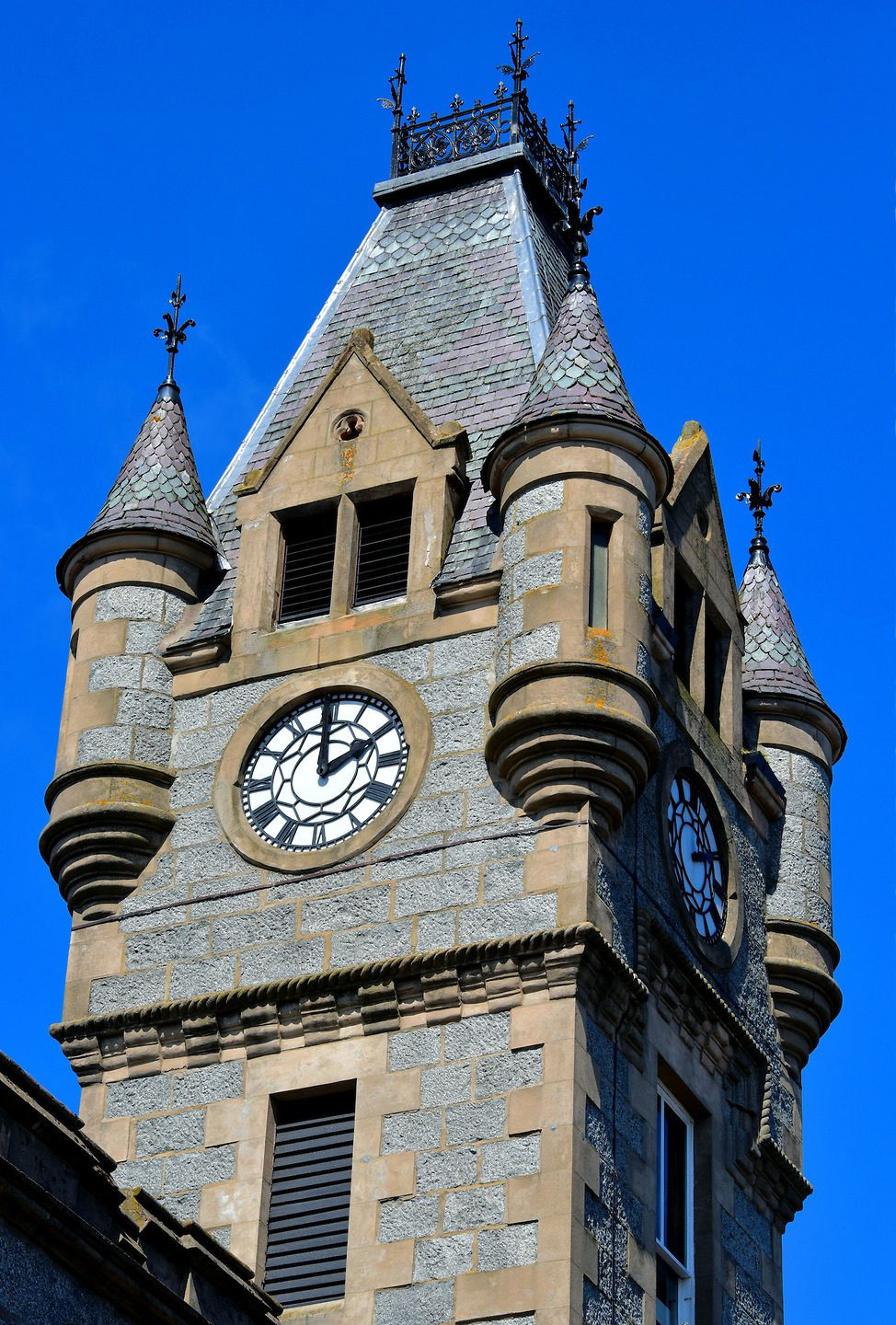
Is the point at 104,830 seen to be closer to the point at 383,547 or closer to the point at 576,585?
the point at 383,547

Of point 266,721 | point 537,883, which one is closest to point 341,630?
point 266,721

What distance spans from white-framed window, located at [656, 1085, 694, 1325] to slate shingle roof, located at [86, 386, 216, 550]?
8422 mm

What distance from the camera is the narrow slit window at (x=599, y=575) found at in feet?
106

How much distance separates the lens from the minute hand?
32844 millimetres

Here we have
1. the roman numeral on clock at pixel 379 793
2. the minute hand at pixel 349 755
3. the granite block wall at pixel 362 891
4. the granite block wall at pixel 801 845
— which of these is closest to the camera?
the granite block wall at pixel 362 891

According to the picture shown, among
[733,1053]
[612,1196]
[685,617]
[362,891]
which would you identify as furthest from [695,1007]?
[685,617]

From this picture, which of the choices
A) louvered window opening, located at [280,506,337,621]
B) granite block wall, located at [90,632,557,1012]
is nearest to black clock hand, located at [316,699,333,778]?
granite block wall, located at [90,632,557,1012]

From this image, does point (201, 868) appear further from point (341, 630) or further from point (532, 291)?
point (532, 291)

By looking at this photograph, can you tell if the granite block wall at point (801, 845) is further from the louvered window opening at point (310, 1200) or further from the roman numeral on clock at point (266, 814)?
the louvered window opening at point (310, 1200)

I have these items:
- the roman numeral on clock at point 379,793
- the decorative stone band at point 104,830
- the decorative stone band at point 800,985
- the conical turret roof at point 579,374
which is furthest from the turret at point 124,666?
the decorative stone band at point 800,985

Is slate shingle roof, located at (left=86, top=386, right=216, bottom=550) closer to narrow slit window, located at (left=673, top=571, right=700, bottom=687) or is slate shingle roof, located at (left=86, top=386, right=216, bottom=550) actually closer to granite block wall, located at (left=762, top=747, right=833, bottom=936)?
narrow slit window, located at (left=673, top=571, right=700, bottom=687)

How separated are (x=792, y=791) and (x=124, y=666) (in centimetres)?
787

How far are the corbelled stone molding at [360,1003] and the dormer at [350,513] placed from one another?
441 cm

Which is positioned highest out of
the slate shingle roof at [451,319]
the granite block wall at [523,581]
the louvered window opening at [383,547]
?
the slate shingle roof at [451,319]
